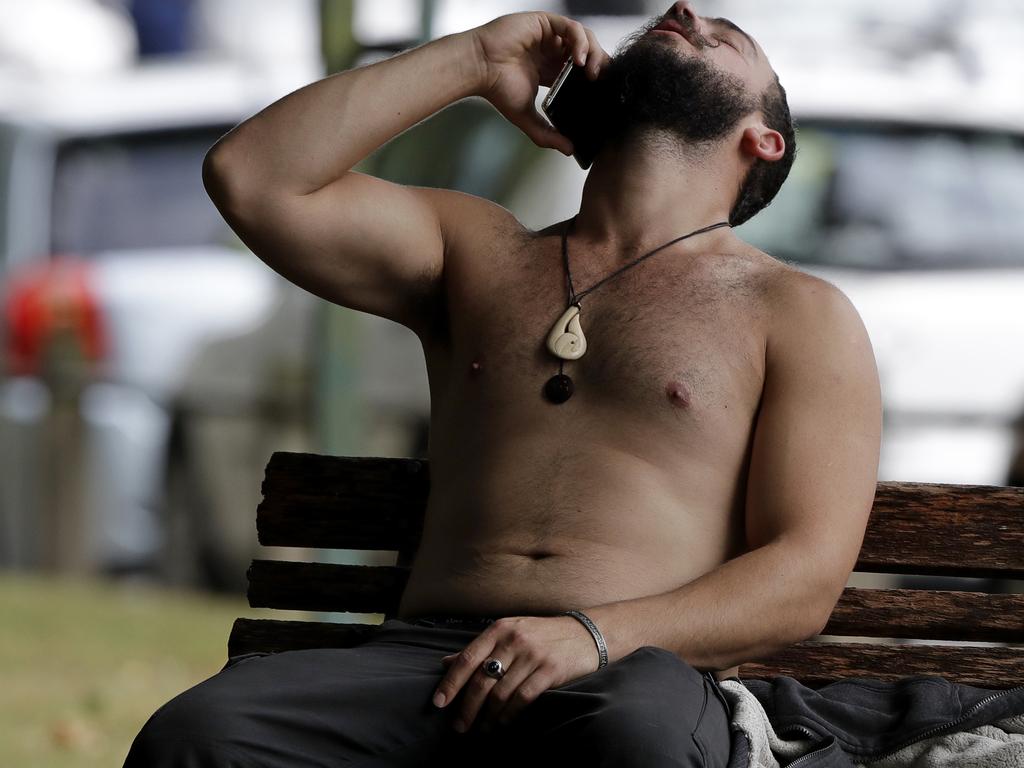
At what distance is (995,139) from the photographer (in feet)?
22.1

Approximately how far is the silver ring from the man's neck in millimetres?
922

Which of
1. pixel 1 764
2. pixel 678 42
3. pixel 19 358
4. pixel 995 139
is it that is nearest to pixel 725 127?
pixel 678 42

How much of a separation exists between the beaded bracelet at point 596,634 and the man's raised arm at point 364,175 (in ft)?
2.51

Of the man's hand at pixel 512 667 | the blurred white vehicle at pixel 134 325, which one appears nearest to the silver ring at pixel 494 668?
the man's hand at pixel 512 667

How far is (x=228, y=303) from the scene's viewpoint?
7289 mm

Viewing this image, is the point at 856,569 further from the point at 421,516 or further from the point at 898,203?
the point at 898,203

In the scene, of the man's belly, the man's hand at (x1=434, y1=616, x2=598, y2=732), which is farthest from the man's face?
the man's hand at (x1=434, y1=616, x2=598, y2=732)

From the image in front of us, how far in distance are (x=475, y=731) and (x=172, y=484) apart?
5228mm

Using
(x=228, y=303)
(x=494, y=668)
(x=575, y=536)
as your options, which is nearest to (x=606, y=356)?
(x=575, y=536)

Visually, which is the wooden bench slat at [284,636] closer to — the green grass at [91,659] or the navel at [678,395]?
the navel at [678,395]

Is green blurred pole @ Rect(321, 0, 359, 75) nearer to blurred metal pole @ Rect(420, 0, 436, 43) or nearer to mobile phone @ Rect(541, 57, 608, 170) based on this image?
blurred metal pole @ Rect(420, 0, 436, 43)

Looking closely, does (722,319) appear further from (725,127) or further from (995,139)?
(995,139)

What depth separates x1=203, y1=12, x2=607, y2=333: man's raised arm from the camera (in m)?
2.95

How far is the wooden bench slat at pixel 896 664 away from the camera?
10.5ft
